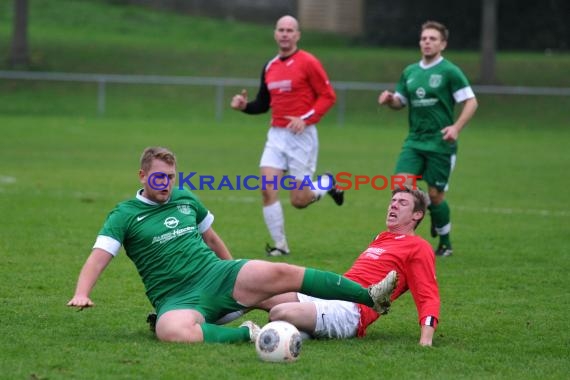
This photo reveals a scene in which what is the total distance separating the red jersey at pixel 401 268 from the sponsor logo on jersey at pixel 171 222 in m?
1.20

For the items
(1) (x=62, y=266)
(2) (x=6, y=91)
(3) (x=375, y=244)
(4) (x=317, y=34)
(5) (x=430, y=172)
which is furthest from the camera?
(4) (x=317, y=34)

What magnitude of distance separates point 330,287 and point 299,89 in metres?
4.94

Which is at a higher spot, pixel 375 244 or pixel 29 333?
pixel 375 244

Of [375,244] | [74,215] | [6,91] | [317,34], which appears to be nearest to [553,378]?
[375,244]

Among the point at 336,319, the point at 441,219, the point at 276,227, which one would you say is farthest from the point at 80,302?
the point at 441,219

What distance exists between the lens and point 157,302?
7062mm

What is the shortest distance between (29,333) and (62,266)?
2.81 m

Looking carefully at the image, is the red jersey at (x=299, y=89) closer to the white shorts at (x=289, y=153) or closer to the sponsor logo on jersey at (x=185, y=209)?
the white shorts at (x=289, y=153)

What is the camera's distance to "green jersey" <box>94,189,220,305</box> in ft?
23.0

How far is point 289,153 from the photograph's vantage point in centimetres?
1138

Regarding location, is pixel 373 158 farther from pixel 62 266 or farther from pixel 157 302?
pixel 157 302

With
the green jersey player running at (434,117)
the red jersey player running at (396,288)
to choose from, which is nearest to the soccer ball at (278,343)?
the red jersey player running at (396,288)

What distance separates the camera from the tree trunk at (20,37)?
1280 inches

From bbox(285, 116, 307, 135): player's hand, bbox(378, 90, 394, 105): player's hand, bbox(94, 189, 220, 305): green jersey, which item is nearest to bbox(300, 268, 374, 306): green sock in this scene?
bbox(94, 189, 220, 305): green jersey
